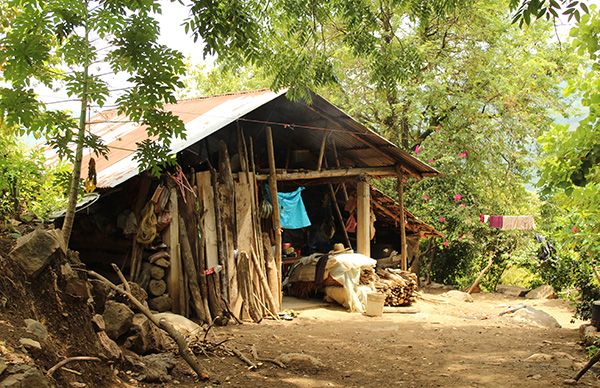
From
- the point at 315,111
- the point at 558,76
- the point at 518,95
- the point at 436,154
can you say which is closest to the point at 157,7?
the point at 315,111

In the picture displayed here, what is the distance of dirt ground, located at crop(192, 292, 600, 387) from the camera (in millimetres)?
6383

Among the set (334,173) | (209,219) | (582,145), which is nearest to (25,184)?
(209,219)

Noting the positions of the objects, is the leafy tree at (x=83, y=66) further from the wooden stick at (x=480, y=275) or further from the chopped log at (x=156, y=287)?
the wooden stick at (x=480, y=275)

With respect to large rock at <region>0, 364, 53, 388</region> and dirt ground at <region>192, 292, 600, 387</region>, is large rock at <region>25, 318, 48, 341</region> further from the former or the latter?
dirt ground at <region>192, 292, 600, 387</region>

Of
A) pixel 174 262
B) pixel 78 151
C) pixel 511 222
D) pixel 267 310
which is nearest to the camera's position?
pixel 78 151

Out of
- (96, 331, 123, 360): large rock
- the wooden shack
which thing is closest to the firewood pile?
the wooden shack

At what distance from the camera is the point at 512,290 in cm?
1683

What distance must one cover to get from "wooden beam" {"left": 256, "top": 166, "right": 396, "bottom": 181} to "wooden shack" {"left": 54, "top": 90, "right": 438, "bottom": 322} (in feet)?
0.08

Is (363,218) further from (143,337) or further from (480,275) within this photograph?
(143,337)

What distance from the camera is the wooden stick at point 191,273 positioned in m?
9.17

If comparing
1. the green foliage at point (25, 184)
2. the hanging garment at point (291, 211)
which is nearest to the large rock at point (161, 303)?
the green foliage at point (25, 184)

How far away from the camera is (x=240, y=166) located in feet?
34.9

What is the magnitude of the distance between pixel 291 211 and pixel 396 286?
2.86 metres

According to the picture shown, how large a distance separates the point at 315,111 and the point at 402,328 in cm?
449
